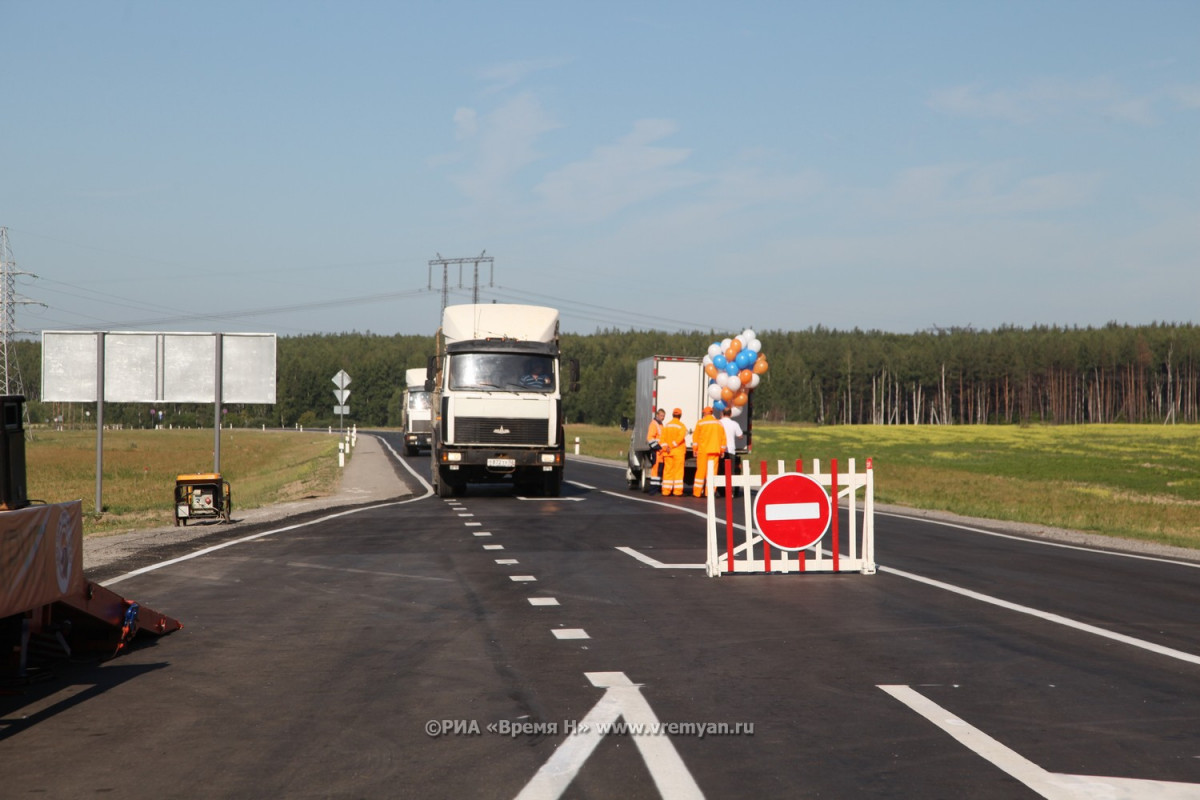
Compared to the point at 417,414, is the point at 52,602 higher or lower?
lower

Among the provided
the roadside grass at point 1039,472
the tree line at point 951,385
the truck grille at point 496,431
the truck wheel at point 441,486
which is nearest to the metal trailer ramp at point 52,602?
the roadside grass at point 1039,472

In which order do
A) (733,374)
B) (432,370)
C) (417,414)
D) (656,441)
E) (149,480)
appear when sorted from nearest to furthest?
(432,370) → (656,441) → (733,374) → (149,480) → (417,414)

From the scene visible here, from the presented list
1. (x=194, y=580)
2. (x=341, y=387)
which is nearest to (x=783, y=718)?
(x=194, y=580)

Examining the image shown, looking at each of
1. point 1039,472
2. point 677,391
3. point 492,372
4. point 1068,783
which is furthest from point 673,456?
point 1039,472

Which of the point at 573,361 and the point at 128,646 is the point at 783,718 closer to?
the point at 128,646

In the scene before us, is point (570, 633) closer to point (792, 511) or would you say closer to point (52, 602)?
point (52, 602)

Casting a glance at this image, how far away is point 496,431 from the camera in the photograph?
85.0 ft

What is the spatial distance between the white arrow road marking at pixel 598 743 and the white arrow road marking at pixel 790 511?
5.58 metres

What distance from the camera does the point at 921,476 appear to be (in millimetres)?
46438

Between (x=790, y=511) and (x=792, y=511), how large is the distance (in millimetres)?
23

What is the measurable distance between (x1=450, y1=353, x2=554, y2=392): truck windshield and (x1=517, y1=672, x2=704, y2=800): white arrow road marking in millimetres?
18830

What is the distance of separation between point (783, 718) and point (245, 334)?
24443 mm

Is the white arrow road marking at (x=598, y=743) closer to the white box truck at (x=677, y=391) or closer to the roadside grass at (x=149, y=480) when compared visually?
the roadside grass at (x=149, y=480)

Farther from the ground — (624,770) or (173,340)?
(173,340)
